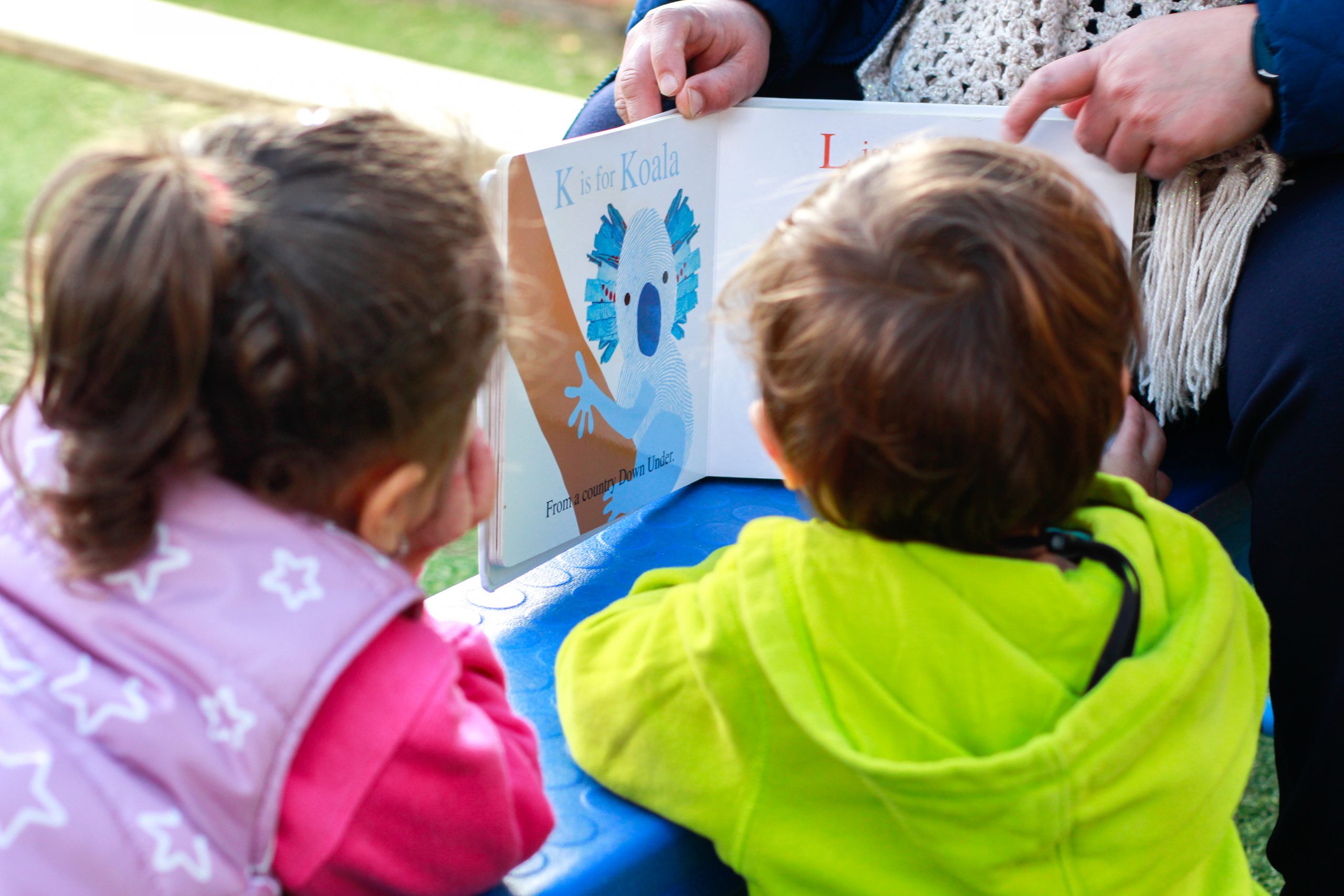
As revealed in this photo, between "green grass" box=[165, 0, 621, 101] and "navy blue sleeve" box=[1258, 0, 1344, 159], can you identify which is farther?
"green grass" box=[165, 0, 621, 101]

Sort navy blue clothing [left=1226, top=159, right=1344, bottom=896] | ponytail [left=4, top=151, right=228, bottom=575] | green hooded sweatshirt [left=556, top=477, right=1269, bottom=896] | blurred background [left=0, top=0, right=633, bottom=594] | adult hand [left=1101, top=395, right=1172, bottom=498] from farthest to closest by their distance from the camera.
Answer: blurred background [left=0, top=0, right=633, bottom=594] → adult hand [left=1101, top=395, right=1172, bottom=498] → navy blue clothing [left=1226, top=159, right=1344, bottom=896] → green hooded sweatshirt [left=556, top=477, right=1269, bottom=896] → ponytail [left=4, top=151, right=228, bottom=575]

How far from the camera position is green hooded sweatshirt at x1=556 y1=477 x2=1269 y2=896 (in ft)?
2.29

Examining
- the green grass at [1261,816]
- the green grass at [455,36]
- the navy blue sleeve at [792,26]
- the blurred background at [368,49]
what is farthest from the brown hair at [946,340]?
the green grass at [455,36]

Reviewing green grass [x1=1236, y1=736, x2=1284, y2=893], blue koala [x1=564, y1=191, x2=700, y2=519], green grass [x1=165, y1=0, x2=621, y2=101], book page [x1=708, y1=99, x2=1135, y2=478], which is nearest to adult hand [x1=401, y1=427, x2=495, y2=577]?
blue koala [x1=564, y1=191, x2=700, y2=519]

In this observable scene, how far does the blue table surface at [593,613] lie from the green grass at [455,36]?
140 inches

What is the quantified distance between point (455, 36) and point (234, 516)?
508cm

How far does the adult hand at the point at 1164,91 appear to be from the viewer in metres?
1.04

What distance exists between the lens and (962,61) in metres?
1.29

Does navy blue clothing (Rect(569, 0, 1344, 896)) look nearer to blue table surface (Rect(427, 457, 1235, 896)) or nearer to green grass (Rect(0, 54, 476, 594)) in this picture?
blue table surface (Rect(427, 457, 1235, 896))

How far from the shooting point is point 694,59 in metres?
1.29

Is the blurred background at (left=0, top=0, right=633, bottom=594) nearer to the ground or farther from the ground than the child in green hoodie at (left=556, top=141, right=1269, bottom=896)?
nearer to the ground

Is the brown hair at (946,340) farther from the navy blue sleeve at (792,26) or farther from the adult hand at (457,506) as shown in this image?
the navy blue sleeve at (792,26)

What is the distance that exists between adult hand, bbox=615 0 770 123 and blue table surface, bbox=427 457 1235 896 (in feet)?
1.36

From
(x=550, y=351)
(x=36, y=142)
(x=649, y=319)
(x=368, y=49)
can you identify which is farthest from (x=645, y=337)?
(x=368, y=49)
